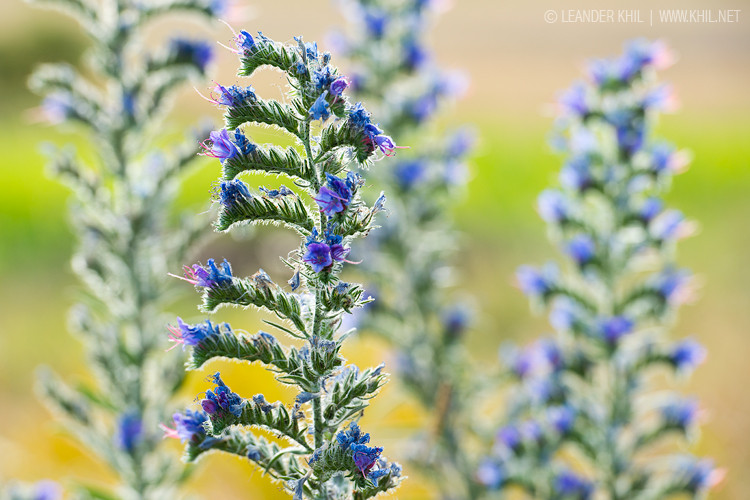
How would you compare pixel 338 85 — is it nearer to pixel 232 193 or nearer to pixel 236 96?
pixel 236 96

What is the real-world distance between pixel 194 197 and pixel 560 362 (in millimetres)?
12777

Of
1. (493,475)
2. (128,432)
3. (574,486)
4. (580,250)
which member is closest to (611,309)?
(580,250)

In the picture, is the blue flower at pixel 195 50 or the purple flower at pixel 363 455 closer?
the purple flower at pixel 363 455

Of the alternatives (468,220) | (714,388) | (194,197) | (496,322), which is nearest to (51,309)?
(194,197)

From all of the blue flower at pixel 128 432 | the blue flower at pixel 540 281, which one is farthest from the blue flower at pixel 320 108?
the blue flower at pixel 540 281

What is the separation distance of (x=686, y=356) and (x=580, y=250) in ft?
3.07

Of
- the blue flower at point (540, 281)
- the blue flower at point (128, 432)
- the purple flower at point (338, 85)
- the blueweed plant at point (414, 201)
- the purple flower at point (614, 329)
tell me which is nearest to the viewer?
the purple flower at point (338, 85)

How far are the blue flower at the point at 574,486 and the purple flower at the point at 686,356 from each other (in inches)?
35.3

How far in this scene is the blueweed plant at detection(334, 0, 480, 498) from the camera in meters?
5.71

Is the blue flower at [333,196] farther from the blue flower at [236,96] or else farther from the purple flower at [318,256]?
the blue flower at [236,96]

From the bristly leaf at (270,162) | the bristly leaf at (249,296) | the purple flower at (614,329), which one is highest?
the purple flower at (614,329)

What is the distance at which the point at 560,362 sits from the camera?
465 centimetres

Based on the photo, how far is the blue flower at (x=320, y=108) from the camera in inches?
84.1

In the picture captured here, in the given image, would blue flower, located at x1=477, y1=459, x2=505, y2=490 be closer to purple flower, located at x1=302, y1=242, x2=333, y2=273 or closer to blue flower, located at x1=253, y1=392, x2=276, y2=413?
blue flower, located at x1=253, y1=392, x2=276, y2=413
